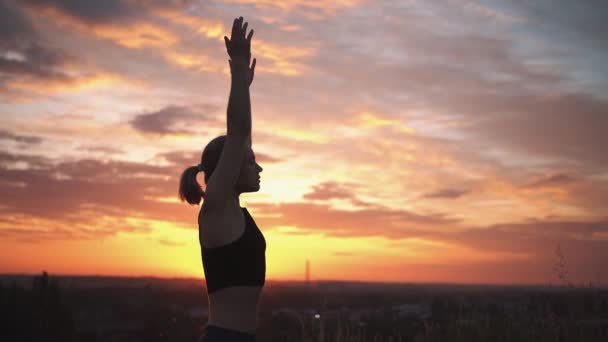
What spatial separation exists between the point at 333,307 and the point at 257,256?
165ft

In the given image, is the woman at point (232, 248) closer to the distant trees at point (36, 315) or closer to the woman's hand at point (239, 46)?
the woman's hand at point (239, 46)

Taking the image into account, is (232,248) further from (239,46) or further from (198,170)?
(239,46)

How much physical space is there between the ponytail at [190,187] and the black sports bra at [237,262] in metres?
0.48

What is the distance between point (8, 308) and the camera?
572 inches

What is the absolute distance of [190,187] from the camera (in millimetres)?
3361

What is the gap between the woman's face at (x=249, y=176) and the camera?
3.12 metres

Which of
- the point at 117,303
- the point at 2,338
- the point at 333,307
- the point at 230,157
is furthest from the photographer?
the point at 333,307

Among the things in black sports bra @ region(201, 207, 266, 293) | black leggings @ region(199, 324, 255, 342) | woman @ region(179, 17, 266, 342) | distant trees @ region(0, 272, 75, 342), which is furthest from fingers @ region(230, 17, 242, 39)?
distant trees @ region(0, 272, 75, 342)

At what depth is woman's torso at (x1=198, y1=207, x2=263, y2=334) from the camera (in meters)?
2.92

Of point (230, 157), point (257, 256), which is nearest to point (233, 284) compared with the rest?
point (257, 256)

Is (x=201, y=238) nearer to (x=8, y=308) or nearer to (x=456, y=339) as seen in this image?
(x=456, y=339)

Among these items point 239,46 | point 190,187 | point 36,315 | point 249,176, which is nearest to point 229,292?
point 249,176

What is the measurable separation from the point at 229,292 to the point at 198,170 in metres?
0.69

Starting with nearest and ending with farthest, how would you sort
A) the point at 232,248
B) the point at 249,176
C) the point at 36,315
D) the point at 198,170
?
the point at 232,248
the point at 249,176
the point at 198,170
the point at 36,315
